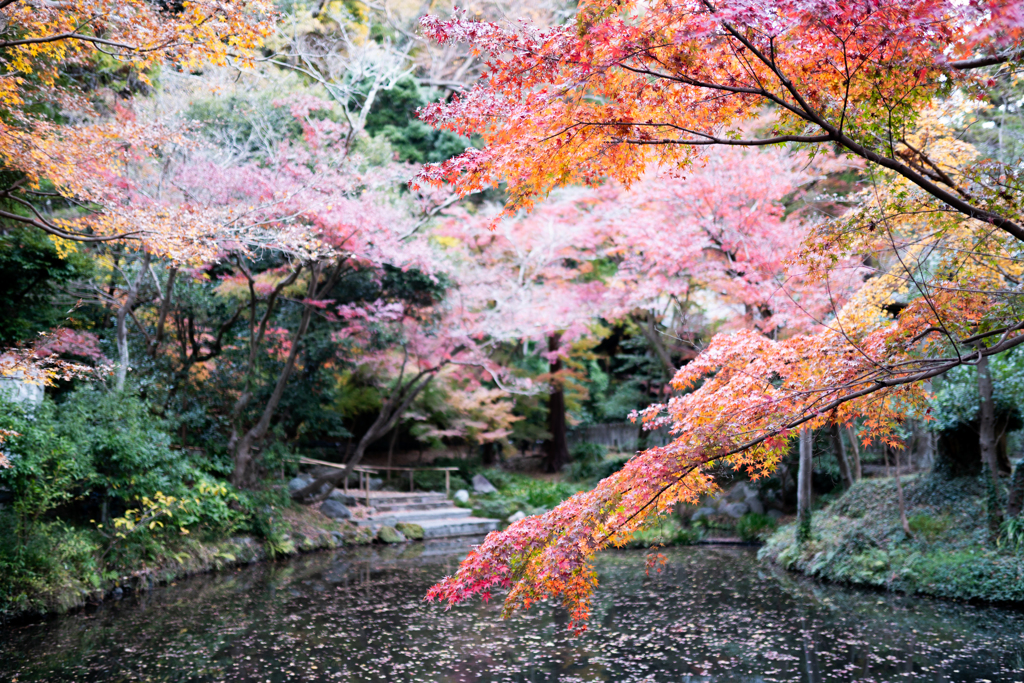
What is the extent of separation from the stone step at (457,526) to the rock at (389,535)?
0.59 metres

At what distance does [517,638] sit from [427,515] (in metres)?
8.22

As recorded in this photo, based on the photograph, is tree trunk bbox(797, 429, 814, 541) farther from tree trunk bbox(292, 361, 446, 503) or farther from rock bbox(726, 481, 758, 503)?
tree trunk bbox(292, 361, 446, 503)

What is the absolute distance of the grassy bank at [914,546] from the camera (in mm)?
7391

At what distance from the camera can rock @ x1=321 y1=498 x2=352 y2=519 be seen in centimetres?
1314

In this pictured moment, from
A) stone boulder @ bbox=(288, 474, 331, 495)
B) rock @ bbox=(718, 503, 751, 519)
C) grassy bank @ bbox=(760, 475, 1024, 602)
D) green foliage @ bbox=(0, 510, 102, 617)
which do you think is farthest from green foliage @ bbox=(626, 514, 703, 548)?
green foliage @ bbox=(0, 510, 102, 617)

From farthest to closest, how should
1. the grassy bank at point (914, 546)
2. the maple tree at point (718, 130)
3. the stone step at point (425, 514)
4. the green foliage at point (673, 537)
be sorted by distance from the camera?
the stone step at point (425, 514)
the green foliage at point (673, 537)
the grassy bank at point (914, 546)
the maple tree at point (718, 130)

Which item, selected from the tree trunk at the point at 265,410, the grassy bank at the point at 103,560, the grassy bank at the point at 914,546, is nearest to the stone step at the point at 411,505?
the grassy bank at the point at 103,560

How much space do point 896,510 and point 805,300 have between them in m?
3.10

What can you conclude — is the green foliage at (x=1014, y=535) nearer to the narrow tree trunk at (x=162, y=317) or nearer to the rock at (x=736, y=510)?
A: the rock at (x=736, y=510)

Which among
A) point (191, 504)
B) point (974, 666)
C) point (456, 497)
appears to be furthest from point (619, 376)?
point (974, 666)

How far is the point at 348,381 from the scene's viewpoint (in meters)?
15.2

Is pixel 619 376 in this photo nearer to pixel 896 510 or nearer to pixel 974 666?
pixel 896 510

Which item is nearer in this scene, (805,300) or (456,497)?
(805,300)

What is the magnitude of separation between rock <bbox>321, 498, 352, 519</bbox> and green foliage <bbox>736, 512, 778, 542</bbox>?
7.26 metres
